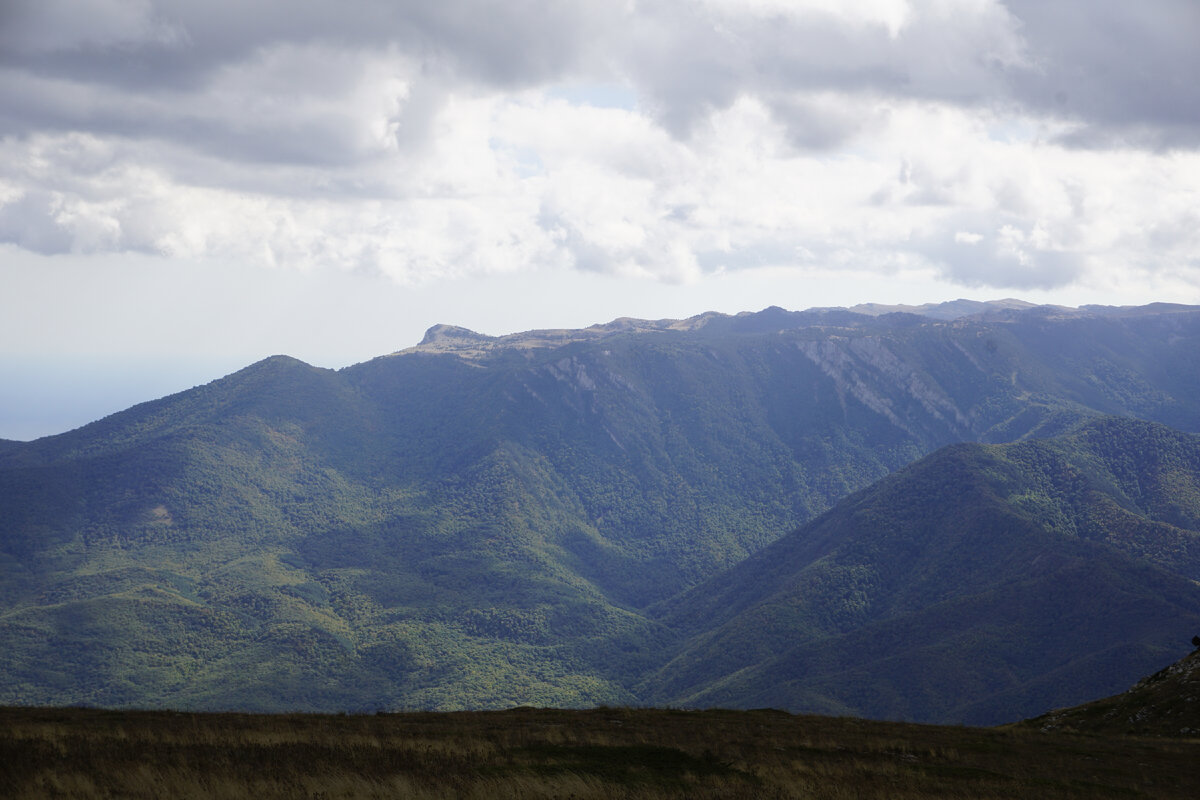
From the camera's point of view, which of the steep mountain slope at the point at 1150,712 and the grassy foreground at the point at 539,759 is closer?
the grassy foreground at the point at 539,759

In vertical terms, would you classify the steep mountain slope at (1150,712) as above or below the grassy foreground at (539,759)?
below

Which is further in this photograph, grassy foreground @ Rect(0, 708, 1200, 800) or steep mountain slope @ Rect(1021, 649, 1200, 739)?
steep mountain slope @ Rect(1021, 649, 1200, 739)

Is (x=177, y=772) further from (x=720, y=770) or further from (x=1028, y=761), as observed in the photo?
(x=1028, y=761)

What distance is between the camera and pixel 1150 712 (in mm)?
A: 54719

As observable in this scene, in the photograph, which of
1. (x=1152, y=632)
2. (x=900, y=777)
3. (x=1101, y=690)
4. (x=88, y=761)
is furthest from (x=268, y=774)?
(x=1152, y=632)

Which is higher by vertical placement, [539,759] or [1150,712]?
[539,759]

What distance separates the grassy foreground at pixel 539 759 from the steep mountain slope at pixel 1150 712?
7.25 meters

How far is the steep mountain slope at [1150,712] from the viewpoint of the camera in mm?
52219

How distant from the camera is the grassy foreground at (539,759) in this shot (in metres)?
25.0

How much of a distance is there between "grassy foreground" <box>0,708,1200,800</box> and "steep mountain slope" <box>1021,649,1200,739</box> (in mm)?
7254

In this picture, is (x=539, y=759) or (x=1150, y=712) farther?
(x=1150, y=712)

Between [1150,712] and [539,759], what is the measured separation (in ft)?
142

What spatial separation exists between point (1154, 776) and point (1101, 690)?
136m

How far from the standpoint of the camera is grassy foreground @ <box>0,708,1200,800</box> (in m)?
25.0
